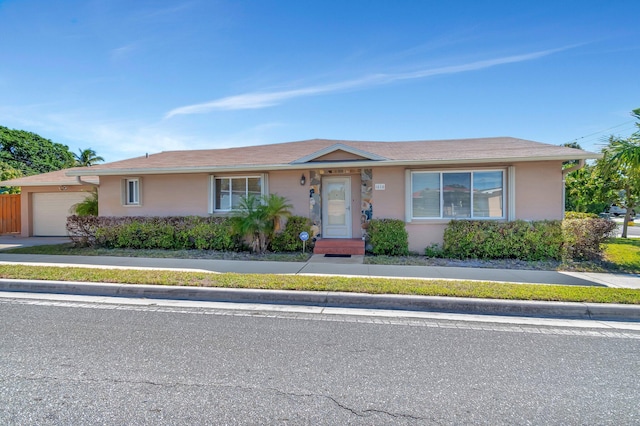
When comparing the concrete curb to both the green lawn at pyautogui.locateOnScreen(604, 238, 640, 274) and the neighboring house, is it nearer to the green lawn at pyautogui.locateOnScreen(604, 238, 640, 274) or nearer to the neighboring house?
the green lawn at pyautogui.locateOnScreen(604, 238, 640, 274)

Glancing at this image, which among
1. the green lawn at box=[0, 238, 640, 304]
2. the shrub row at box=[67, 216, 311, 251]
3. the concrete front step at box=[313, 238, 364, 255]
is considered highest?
the shrub row at box=[67, 216, 311, 251]

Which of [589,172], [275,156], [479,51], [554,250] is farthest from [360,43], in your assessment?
[589,172]

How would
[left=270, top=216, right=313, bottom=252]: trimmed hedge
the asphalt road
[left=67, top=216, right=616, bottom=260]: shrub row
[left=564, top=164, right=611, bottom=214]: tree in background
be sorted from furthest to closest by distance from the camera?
[left=564, top=164, right=611, bottom=214]: tree in background → [left=270, top=216, right=313, bottom=252]: trimmed hedge → [left=67, top=216, right=616, bottom=260]: shrub row → the asphalt road

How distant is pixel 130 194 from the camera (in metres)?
11.8

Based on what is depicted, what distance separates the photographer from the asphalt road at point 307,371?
98.0 inches

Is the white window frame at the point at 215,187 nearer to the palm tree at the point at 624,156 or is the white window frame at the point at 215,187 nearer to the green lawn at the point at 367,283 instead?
the green lawn at the point at 367,283

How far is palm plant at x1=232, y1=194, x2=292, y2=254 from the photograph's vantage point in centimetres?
956

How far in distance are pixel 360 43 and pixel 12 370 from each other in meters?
11.0

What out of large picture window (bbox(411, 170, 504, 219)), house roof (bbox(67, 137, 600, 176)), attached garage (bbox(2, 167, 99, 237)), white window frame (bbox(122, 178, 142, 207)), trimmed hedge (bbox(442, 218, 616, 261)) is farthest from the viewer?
attached garage (bbox(2, 167, 99, 237))

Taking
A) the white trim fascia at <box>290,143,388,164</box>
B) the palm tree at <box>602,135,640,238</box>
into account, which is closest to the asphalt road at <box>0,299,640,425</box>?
the white trim fascia at <box>290,143,388,164</box>

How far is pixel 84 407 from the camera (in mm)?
2535

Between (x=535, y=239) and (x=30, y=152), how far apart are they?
48.3 meters

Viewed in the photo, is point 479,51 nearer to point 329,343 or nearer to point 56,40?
point 329,343

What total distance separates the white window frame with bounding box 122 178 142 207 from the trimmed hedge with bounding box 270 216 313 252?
215 inches
